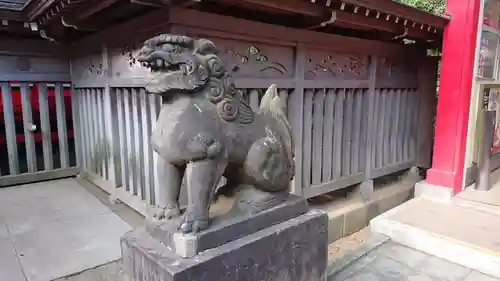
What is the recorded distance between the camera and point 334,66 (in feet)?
12.5

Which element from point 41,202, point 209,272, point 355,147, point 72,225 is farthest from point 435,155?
point 41,202

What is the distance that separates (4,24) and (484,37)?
5.99m

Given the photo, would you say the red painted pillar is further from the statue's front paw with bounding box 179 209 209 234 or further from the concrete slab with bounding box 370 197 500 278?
the statue's front paw with bounding box 179 209 209 234

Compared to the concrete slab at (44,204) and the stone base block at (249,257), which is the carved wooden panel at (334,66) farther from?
the concrete slab at (44,204)

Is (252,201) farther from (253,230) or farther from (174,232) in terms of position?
(174,232)

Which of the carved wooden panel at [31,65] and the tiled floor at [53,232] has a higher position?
the carved wooden panel at [31,65]

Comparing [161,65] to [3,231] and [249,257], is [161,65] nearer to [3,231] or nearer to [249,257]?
[249,257]

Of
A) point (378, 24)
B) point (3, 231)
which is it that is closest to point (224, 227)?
point (3, 231)

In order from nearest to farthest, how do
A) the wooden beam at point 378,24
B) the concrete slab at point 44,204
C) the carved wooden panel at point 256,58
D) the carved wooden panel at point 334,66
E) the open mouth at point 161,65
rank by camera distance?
1. the open mouth at point 161,65
2. the carved wooden panel at point 256,58
3. the wooden beam at point 378,24
4. the concrete slab at point 44,204
5. the carved wooden panel at point 334,66

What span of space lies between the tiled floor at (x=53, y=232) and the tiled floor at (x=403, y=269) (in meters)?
1.98

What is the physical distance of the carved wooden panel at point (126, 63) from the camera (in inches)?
A: 118

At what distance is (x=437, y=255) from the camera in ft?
11.0

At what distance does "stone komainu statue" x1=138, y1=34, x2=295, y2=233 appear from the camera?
1.64 m

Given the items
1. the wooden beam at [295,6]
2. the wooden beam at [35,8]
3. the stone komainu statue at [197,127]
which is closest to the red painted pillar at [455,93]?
the wooden beam at [295,6]
